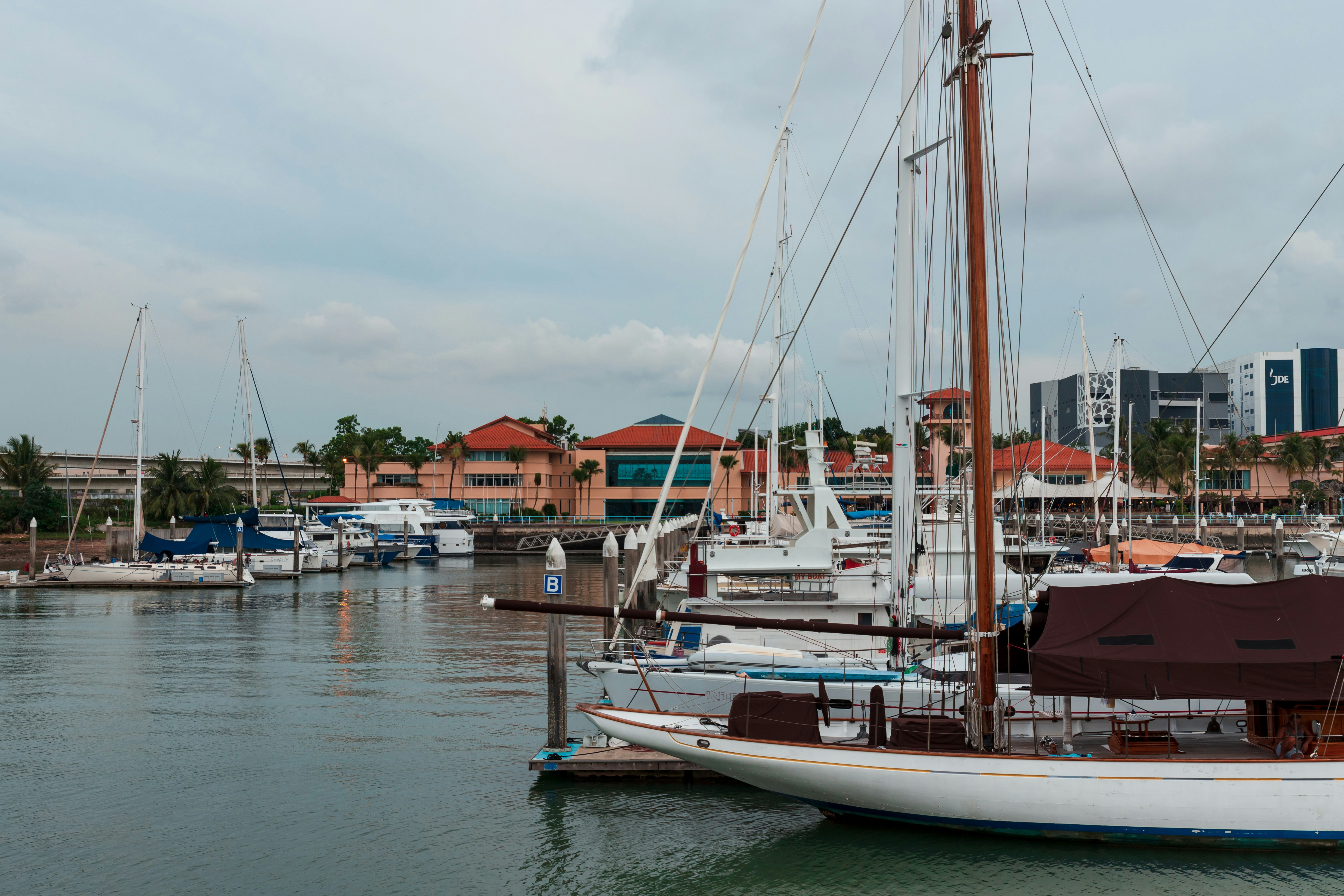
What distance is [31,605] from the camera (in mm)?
43250

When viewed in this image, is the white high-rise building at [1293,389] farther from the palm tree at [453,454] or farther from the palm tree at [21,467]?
the palm tree at [21,467]

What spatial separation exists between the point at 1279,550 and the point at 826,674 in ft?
138

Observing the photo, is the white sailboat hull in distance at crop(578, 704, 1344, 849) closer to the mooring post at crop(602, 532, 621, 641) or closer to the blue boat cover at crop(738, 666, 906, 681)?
the blue boat cover at crop(738, 666, 906, 681)

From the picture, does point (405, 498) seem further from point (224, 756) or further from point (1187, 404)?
point (1187, 404)

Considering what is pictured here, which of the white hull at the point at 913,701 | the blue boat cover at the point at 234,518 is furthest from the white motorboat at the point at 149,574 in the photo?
the white hull at the point at 913,701

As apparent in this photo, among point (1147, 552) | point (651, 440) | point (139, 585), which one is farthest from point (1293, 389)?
point (139, 585)

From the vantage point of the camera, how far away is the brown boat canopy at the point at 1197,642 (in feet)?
36.8

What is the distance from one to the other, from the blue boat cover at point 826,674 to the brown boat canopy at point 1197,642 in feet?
12.5

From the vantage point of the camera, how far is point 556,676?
15617 millimetres

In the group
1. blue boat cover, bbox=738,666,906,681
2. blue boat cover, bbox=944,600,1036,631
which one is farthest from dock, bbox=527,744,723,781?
blue boat cover, bbox=944,600,1036,631

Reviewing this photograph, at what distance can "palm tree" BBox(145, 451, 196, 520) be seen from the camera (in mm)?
75938

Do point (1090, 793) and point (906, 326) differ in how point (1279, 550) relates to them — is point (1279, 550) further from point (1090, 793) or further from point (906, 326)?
point (1090, 793)

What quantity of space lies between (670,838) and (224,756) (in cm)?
969

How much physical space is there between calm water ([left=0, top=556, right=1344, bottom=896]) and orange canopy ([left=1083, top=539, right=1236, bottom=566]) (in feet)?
89.1
